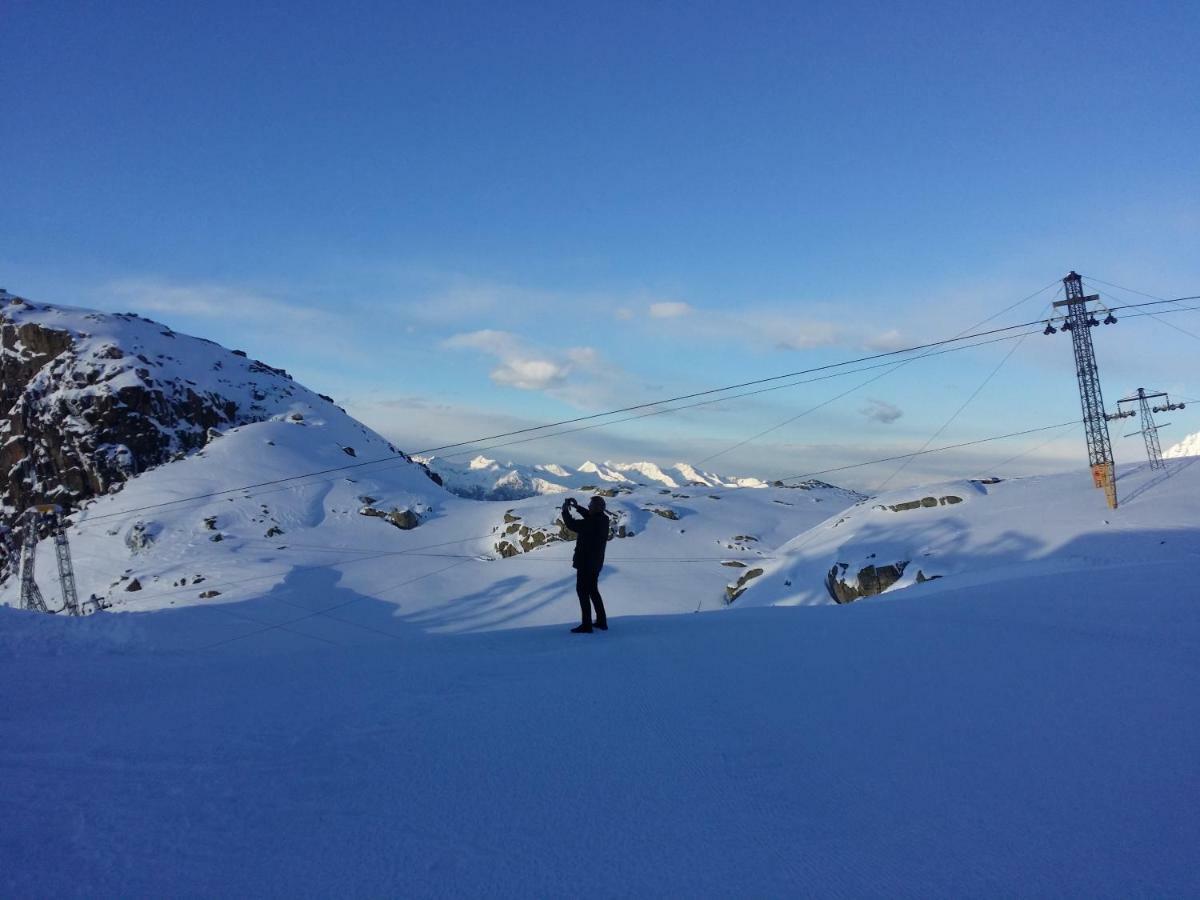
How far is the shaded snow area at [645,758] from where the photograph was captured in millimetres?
2885

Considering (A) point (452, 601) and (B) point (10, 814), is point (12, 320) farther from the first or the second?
(B) point (10, 814)

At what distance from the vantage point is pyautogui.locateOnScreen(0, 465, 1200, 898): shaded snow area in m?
2.88

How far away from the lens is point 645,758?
164 inches

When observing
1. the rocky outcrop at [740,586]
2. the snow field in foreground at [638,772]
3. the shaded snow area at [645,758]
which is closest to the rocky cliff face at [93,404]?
the rocky outcrop at [740,586]

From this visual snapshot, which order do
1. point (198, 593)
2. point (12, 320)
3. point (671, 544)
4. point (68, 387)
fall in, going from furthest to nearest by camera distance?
point (12, 320)
point (68, 387)
point (671, 544)
point (198, 593)

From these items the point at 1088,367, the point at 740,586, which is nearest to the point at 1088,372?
the point at 1088,367

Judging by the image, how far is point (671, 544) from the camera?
4828 cm

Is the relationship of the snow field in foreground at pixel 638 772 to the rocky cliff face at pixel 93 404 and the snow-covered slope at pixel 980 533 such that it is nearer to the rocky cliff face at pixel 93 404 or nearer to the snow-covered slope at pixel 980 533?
the snow-covered slope at pixel 980 533

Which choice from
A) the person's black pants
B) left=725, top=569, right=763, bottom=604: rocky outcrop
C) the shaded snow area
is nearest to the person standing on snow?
the person's black pants

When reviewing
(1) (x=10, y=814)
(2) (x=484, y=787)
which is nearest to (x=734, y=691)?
(2) (x=484, y=787)

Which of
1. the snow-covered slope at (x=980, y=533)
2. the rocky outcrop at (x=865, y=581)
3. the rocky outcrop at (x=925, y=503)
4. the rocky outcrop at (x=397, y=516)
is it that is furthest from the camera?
the rocky outcrop at (x=397, y=516)

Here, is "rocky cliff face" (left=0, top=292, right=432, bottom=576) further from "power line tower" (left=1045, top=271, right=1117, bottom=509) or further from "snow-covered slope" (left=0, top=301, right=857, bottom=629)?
"power line tower" (left=1045, top=271, right=1117, bottom=509)

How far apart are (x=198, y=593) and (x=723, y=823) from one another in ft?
137

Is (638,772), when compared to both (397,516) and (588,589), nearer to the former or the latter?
(588,589)
